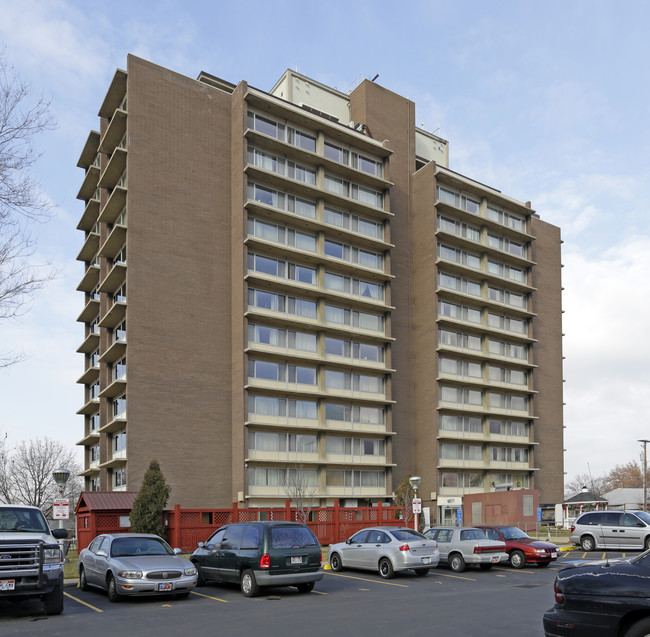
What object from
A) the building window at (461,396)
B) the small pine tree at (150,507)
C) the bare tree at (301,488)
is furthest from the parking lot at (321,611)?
the building window at (461,396)

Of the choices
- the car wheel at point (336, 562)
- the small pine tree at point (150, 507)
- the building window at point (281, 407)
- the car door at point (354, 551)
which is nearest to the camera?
the car door at point (354, 551)

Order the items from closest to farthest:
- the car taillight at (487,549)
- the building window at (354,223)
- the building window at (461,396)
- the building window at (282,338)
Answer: the car taillight at (487,549) → the building window at (282,338) → the building window at (354,223) → the building window at (461,396)

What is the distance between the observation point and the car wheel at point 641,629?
8.16 meters

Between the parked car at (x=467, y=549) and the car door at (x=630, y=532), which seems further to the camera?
the car door at (x=630, y=532)

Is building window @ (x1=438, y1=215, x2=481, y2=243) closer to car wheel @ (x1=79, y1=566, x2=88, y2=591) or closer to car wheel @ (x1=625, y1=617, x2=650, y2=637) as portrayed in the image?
car wheel @ (x1=79, y1=566, x2=88, y2=591)

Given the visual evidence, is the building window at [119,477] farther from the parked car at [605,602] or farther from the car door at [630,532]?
the parked car at [605,602]

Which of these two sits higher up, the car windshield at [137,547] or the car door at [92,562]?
the car windshield at [137,547]

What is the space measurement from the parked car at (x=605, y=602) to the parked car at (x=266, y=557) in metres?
9.92

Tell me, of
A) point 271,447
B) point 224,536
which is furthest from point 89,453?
point 224,536

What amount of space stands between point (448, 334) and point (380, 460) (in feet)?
41.9

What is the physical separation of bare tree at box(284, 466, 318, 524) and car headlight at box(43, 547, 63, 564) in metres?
31.1

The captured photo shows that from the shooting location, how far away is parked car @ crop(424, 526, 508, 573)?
78.7 ft

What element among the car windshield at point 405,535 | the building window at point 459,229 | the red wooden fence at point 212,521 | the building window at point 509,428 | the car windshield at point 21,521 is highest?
the building window at point 459,229

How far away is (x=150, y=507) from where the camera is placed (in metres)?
33.6
